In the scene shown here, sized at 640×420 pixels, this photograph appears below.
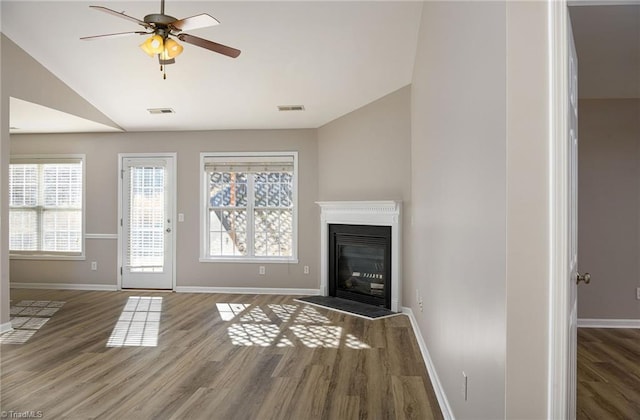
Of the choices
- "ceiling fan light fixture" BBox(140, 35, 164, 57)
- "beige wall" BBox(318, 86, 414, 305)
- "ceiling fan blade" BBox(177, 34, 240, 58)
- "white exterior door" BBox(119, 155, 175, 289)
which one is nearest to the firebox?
"beige wall" BBox(318, 86, 414, 305)

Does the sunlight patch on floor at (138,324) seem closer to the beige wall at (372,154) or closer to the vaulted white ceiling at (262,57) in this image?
the vaulted white ceiling at (262,57)

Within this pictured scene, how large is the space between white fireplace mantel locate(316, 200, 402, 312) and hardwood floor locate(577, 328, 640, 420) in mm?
1980

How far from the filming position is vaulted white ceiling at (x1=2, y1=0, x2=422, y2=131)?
4.05 m

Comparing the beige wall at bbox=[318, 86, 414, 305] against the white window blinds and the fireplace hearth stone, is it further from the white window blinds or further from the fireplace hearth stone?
the white window blinds

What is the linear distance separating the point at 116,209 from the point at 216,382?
462cm

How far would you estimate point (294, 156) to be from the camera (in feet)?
21.7

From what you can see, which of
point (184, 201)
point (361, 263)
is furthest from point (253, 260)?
point (361, 263)

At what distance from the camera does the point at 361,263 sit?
5965mm

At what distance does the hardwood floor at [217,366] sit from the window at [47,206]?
73.9 inches

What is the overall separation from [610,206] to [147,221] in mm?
6039

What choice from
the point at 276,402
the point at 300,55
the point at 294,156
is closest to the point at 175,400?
the point at 276,402

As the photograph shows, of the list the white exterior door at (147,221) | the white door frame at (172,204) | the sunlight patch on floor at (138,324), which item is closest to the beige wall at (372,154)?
the white door frame at (172,204)

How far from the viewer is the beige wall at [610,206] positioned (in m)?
4.64

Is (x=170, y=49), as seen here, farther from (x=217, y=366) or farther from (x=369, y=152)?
(x=369, y=152)
